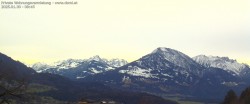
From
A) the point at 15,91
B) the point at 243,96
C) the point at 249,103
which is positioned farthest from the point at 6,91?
the point at 243,96

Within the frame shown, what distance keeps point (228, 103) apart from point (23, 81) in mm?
163276

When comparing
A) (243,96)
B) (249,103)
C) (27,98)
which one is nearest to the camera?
(27,98)

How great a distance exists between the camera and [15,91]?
1934 cm

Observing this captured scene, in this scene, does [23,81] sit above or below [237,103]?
above

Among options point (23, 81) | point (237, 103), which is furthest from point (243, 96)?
point (23, 81)

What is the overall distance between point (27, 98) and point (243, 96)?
6287 inches

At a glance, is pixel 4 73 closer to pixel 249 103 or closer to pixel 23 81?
pixel 23 81

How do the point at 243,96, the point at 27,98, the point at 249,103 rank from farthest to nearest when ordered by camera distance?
the point at 243,96 < the point at 249,103 < the point at 27,98

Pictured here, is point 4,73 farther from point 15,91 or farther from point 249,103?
point 249,103

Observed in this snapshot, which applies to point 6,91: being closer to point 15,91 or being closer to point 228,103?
point 15,91

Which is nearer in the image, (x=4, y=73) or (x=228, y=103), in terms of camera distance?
(x=4, y=73)

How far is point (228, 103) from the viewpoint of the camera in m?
176

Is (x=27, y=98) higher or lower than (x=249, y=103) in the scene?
higher

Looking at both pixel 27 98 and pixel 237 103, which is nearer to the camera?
pixel 27 98
